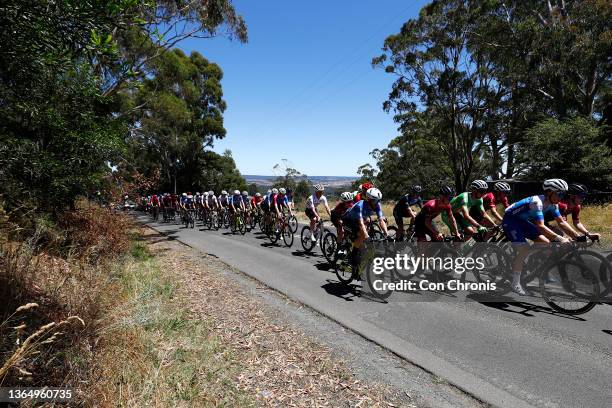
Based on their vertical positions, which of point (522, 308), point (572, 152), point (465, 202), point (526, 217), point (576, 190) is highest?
point (572, 152)

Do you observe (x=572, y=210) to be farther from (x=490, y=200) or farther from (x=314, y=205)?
(x=314, y=205)

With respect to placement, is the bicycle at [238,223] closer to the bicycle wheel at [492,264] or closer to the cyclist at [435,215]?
the cyclist at [435,215]

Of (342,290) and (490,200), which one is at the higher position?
(490,200)

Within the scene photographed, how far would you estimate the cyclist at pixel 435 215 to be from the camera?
705 centimetres

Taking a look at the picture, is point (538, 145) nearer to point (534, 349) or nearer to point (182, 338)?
point (534, 349)

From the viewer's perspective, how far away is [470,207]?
25.8 ft

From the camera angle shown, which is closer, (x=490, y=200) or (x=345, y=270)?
(x=345, y=270)

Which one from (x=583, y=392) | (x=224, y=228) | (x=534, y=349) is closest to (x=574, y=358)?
(x=534, y=349)

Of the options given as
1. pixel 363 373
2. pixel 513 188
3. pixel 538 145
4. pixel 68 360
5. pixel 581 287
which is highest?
pixel 538 145

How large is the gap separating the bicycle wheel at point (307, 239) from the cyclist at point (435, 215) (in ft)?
13.7

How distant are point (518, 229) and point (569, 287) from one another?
1164mm

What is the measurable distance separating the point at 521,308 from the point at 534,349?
1507 mm

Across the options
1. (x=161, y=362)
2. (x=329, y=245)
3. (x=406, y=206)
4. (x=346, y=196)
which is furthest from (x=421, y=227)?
(x=161, y=362)

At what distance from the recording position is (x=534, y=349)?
14.3 ft
